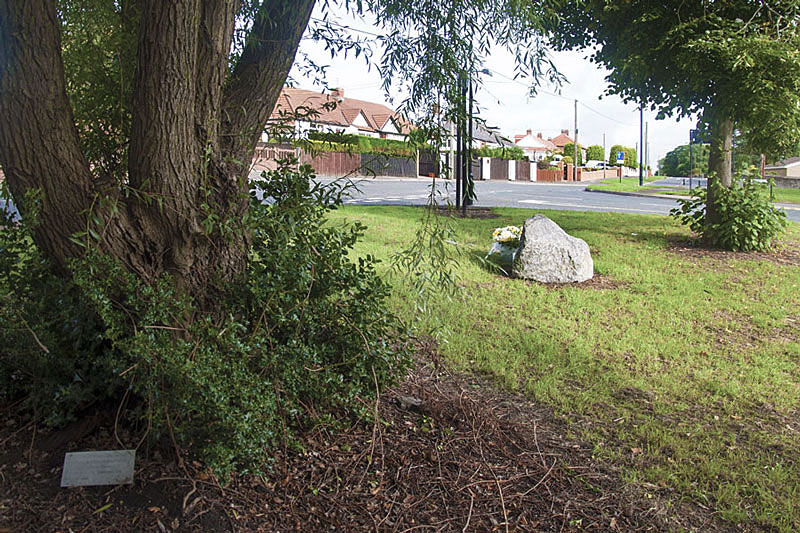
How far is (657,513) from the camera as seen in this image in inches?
127

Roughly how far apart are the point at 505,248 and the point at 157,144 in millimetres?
6220

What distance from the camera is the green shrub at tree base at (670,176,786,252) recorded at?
9.77 metres

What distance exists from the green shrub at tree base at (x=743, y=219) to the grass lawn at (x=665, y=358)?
331mm

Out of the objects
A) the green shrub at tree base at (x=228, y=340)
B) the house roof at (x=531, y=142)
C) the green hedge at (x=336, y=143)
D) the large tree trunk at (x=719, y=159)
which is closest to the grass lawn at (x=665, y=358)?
the green shrub at tree base at (x=228, y=340)

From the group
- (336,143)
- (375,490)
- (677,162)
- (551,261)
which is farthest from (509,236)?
(677,162)

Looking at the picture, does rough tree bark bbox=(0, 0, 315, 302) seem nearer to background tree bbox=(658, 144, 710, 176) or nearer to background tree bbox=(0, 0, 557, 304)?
background tree bbox=(0, 0, 557, 304)

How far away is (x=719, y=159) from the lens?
10.4 metres

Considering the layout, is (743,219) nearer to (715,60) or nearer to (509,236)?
(715,60)

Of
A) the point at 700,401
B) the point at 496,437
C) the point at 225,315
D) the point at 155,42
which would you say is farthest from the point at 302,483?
the point at 700,401

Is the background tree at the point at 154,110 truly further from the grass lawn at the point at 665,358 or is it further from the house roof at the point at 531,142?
the house roof at the point at 531,142

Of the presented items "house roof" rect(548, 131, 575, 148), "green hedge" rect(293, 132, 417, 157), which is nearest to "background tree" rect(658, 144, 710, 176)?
"house roof" rect(548, 131, 575, 148)

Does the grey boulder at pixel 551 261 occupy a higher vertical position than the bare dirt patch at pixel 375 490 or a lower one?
higher

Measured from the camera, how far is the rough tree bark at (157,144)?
9.44 ft

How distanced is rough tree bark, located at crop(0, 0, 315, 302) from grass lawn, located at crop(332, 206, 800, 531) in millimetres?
1452
